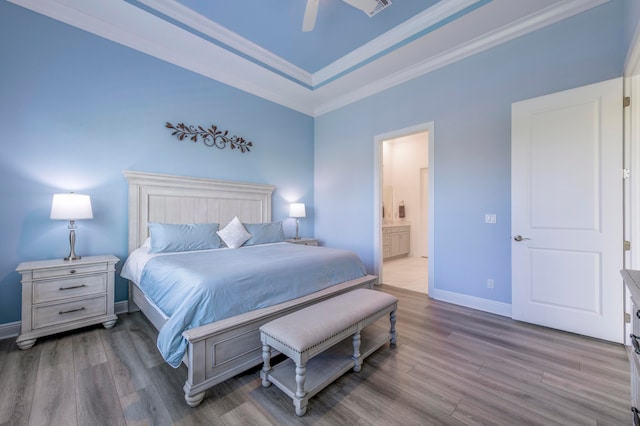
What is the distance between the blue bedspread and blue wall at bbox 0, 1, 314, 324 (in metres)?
1.20

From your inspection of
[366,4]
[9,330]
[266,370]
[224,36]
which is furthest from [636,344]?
[9,330]

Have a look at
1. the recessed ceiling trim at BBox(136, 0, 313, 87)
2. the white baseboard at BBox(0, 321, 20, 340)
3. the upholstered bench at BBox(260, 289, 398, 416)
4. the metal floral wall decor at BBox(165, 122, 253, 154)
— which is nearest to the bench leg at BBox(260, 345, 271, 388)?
the upholstered bench at BBox(260, 289, 398, 416)

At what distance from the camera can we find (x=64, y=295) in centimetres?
245

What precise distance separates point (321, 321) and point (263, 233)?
2.23 meters

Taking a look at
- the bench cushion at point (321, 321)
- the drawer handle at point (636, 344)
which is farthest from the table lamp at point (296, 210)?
the drawer handle at point (636, 344)

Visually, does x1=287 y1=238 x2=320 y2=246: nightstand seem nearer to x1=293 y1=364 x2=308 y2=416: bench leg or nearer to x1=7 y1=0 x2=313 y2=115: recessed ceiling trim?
x1=7 y1=0 x2=313 y2=115: recessed ceiling trim

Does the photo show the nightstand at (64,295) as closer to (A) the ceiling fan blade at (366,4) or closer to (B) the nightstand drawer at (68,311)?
(B) the nightstand drawer at (68,311)

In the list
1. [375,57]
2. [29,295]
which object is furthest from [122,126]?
[375,57]

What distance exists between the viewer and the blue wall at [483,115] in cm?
252

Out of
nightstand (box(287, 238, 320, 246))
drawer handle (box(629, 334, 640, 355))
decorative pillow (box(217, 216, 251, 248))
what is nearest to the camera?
drawer handle (box(629, 334, 640, 355))

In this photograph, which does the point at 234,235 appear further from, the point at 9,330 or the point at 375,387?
the point at 375,387

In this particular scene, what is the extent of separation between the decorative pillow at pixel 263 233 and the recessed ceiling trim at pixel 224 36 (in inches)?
93.4

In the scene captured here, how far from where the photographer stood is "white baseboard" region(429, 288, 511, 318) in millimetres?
2984

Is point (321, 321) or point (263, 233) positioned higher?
point (263, 233)
